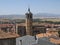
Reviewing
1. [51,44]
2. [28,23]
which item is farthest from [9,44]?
[28,23]

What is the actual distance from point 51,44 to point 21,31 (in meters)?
21.5

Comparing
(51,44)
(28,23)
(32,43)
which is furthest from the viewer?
(28,23)

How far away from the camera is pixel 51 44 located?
14.1 m

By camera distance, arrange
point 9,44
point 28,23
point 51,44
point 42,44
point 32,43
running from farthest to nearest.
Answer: point 28,23
point 32,43
point 42,44
point 51,44
point 9,44

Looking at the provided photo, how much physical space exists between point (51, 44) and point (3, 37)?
314 centimetres

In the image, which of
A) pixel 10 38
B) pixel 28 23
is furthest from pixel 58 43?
pixel 28 23

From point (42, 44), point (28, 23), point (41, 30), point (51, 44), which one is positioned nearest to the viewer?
point (51, 44)

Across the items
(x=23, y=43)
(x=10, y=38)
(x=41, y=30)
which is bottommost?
(x=41, y=30)

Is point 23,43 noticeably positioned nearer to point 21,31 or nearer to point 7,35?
point 7,35

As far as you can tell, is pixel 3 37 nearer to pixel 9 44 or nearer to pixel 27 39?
pixel 9 44

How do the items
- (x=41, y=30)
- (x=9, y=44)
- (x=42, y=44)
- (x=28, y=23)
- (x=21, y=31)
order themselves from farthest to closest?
(x=41, y=30) → (x=21, y=31) → (x=28, y=23) → (x=42, y=44) → (x=9, y=44)

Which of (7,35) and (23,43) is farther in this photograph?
(23,43)

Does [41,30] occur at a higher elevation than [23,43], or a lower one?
lower

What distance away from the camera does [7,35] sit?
45.6 ft
